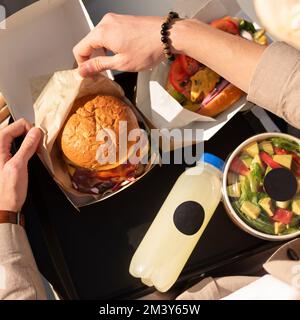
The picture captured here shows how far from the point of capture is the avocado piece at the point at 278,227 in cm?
89

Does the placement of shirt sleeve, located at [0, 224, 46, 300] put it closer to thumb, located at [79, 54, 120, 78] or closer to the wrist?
thumb, located at [79, 54, 120, 78]

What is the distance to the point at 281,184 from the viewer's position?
856mm

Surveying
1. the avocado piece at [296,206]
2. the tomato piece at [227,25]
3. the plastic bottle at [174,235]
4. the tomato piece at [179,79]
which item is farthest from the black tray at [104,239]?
the tomato piece at [227,25]

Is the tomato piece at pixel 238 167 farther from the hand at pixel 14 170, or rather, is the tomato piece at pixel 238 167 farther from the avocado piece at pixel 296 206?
the hand at pixel 14 170

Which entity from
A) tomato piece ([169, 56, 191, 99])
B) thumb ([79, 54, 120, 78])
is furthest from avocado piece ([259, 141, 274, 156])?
thumb ([79, 54, 120, 78])

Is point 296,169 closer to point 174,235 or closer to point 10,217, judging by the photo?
point 174,235

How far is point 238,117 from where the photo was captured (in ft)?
3.47

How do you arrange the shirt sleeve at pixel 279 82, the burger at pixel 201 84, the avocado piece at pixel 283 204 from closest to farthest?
the shirt sleeve at pixel 279 82
the avocado piece at pixel 283 204
the burger at pixel 201 84

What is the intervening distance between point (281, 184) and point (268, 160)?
7 cm

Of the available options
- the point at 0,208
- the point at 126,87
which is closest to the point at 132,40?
the point at 126,87

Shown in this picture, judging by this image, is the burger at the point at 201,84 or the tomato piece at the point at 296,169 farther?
Result: the burger at the point at 201,84

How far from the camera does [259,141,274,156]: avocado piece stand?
91cm

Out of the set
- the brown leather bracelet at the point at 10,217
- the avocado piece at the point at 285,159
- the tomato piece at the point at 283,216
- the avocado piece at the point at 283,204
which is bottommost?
the tomato piece at the point at 283,216

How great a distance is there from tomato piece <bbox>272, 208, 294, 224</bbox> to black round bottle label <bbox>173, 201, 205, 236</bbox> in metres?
0.16
